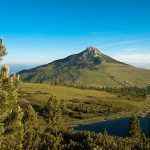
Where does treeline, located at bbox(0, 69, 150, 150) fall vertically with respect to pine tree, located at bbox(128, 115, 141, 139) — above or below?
above

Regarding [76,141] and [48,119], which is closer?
[76,141]

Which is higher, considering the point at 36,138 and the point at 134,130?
the point at 36,138

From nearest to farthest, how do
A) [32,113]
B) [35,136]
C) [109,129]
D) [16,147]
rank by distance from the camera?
[16,147] < [35,136] < [32,113] < [109,129]

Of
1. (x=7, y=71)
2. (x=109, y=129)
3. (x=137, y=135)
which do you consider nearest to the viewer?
(x=7, y=71)

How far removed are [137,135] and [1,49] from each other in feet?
288

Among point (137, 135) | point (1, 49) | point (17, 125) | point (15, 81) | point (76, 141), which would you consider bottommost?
point (137, 135)

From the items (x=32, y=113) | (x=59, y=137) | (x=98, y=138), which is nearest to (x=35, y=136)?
(x=59, y=137)

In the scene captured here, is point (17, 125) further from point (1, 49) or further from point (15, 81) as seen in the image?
point (1, 49)

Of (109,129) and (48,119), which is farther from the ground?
(48,119)

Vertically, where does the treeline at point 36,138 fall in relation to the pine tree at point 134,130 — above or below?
above

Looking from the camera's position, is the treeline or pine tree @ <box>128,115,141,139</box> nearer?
the treeline

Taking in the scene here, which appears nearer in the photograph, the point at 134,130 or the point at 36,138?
the point at 36,138

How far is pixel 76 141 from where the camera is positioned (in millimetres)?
64000

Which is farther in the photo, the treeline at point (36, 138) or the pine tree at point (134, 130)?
the pine tree at point (134, 130)
